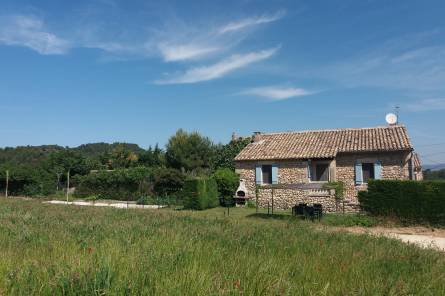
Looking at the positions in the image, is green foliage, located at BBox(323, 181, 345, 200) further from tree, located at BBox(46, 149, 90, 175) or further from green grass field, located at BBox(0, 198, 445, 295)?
tree, located at BBox(46, 149, 90, 175)

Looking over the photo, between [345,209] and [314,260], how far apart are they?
19202 millimetres

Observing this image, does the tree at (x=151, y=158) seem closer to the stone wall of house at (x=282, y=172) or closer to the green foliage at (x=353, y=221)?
the stone wall of house at (x=282, y=172)

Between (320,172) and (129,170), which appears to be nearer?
(320,172)

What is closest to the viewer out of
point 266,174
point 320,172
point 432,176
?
point 320,172

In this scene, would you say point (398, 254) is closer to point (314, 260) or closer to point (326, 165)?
point (314, 260)

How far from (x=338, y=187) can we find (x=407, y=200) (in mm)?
5033

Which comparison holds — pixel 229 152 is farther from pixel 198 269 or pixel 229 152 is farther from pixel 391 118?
pixel 198 269

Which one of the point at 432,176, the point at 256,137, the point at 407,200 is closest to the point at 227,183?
the point at 256,137

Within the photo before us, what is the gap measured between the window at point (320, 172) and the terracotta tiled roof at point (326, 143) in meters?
0.72

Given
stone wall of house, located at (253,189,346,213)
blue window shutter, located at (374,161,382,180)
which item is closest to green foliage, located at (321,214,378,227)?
stone wall of house, located at (253,189,346,213)

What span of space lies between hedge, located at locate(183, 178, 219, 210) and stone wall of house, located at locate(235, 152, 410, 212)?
106 inches

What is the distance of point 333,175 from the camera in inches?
922

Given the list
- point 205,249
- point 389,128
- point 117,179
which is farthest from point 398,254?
point 117,179

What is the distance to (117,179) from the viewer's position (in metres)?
32.3
